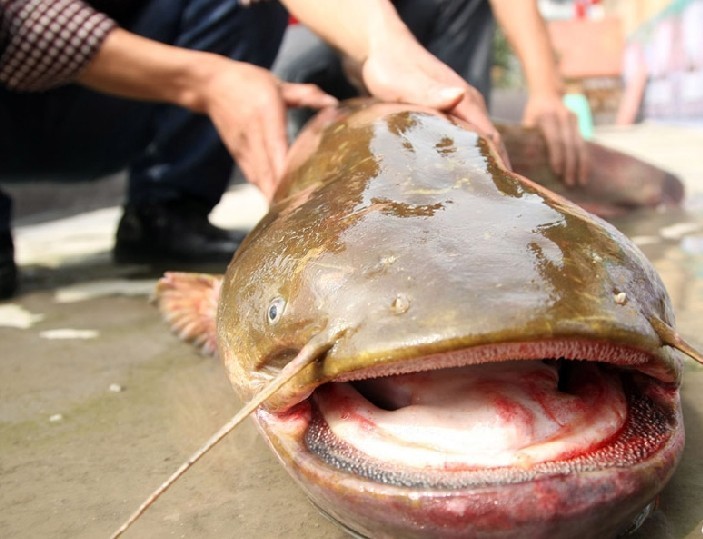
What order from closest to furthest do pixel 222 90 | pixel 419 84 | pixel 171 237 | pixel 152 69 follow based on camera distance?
pixel 419 84, pixel 222 90, pixel 152 69, pixel 171 237

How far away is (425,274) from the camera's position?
978 millimetres

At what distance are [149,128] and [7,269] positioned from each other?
1.01m

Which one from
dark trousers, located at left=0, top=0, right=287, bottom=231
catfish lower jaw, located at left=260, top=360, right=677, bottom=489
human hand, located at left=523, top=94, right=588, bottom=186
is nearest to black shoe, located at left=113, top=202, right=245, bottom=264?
dark trousers, located at left=0, top=0, right=287, bottom=231

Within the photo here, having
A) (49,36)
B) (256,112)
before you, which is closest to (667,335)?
(256,112)

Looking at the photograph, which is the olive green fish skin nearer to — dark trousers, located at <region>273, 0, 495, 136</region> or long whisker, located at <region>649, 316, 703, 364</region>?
long whisker, located at <region>649, 316, 703, 364</region>

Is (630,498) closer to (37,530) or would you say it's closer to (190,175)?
(37,530)

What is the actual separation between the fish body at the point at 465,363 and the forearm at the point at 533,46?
6.97 feet

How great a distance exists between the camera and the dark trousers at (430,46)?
3.50 metres

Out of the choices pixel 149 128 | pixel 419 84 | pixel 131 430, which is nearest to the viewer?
pixel 131 430

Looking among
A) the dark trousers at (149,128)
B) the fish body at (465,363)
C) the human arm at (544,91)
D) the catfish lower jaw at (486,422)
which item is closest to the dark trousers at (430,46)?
the dark trousers at (149,128)

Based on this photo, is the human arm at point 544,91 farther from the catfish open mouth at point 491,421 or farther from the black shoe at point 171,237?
the catfish open mouth at point 491,421

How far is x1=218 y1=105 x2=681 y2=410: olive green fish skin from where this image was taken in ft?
2.94

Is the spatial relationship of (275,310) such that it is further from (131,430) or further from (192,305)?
(192,305)

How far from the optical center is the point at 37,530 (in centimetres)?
117
